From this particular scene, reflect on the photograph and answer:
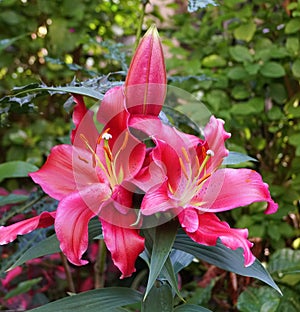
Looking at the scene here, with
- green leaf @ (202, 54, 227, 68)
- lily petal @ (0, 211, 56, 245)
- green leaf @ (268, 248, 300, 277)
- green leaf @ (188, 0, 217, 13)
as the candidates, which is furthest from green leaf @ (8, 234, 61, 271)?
green leaf @ (202, 54, 227, 68)

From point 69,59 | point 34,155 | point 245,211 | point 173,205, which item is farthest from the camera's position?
point 69,59

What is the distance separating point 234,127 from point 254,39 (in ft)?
0.88

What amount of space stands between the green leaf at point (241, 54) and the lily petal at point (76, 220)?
800mm

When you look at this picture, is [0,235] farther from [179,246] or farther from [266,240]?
[266,240]

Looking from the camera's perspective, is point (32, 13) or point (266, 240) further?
point (32, 13)

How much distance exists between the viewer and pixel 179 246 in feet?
1.82

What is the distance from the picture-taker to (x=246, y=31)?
1.27 m

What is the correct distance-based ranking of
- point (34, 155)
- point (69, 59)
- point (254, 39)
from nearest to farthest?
1. point (254, 39)
2. point (34, 155)
3. point (69, 59)

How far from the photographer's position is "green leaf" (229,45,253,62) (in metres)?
1.22

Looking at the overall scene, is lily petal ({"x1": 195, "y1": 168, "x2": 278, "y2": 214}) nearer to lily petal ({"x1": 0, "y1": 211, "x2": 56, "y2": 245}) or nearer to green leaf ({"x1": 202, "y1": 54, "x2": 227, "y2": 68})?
lily petal ({"x1": 0, "y1": 211, "x2": 56, "y2": 245})

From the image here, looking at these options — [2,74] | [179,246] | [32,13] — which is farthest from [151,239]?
[2,74]

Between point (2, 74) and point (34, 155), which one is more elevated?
point (2, 74)

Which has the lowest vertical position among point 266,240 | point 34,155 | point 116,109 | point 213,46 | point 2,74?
point 266,240

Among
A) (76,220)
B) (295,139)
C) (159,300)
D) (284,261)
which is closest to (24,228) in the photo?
(76,220)
